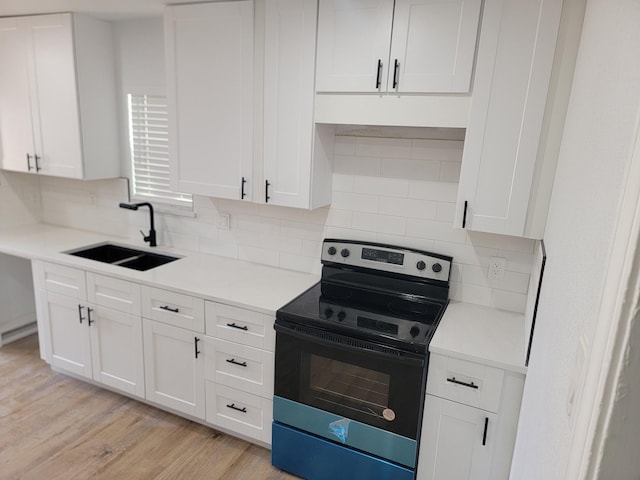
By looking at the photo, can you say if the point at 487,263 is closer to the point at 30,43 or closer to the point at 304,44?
the point at 304,44

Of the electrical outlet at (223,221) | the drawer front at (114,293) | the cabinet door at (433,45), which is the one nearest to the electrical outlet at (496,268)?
the cabinet door at (433,45)

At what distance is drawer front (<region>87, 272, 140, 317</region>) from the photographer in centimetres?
251

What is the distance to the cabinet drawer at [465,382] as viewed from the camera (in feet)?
5.84

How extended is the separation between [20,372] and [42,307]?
57 centimetres

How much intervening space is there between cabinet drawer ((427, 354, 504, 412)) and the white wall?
0.37 meters

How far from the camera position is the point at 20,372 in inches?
121

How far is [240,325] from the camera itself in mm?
2242

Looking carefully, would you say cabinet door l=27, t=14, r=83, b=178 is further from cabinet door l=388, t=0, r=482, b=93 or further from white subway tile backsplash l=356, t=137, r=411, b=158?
cabinet door l=388, t=0, r=482, b=93

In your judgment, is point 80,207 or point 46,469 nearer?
point 46,469

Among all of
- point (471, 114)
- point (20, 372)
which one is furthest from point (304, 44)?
point (20, 372)

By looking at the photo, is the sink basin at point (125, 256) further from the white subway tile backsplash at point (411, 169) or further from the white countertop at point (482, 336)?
the white countertop at point (482, 336)

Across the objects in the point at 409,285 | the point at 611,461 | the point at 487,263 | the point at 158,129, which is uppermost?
the point at 158,129

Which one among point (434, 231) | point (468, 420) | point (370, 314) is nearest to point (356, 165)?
point (434, 231)

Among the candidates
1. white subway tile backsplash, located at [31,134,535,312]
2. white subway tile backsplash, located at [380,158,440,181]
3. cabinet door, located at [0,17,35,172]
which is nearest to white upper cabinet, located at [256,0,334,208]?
white subway tile backsplash, located at [31,134,535,312]
